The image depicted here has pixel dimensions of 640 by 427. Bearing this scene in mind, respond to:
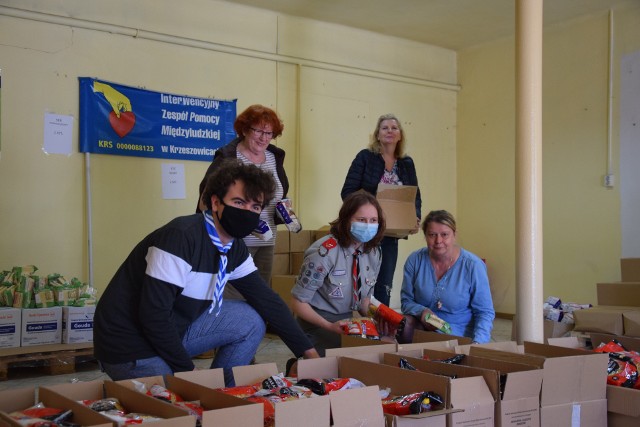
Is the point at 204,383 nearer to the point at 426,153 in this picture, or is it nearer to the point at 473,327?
the point at 473,327

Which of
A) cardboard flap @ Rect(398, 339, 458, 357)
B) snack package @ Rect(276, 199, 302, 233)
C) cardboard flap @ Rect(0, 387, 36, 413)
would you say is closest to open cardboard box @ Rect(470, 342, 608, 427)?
cardboard flap @ Rect(398, 339, 458, 357)

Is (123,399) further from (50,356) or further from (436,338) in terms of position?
(50,356)

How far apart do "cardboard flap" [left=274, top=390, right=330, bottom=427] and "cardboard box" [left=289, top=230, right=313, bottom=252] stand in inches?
158

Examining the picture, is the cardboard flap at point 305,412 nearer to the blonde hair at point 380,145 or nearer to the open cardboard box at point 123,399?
the open cardboard box at point 123,399

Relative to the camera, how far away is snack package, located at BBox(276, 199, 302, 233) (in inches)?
148

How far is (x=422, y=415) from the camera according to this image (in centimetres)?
176

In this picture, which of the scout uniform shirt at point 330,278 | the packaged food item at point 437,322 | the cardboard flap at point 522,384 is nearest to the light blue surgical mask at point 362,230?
the scout uniform shirt at point 330,278

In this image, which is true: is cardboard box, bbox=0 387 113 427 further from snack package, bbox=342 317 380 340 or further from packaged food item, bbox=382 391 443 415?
snack package, bbox=342 317 380 340

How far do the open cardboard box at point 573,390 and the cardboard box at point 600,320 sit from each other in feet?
5.10

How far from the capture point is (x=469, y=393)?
1.92m

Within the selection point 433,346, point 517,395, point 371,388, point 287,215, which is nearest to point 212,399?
point 371,388

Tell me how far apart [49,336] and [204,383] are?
103 inches

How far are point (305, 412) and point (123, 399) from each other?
1.58ft

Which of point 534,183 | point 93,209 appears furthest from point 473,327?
point 93,209
